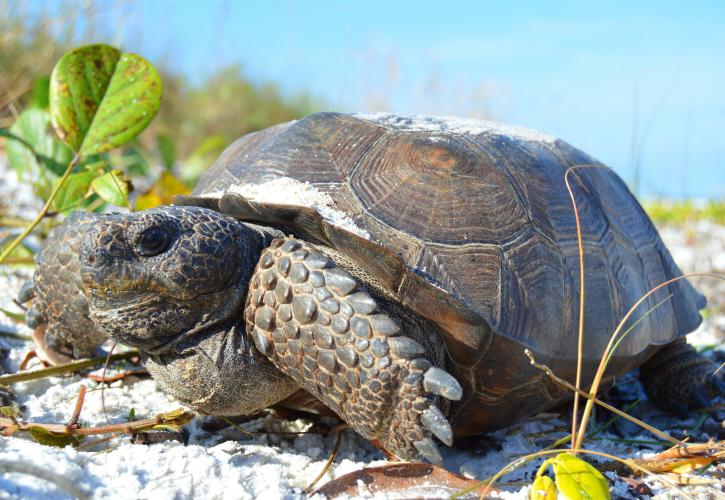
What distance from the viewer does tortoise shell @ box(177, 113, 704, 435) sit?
1.91 meters

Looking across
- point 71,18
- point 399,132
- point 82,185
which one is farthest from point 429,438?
point 71,18

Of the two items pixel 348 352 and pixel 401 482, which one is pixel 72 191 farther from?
pixel 401 482

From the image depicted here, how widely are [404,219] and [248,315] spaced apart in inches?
21.1

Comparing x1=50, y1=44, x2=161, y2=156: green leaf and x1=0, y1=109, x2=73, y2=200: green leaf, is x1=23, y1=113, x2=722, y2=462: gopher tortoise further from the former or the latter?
x1=0, y1=109, x2=73, y2=200: green leaf

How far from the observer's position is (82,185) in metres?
2.96

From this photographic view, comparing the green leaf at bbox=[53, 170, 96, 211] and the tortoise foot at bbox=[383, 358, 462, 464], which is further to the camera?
the green leaf at bbox=[53, 170, 96, 211]

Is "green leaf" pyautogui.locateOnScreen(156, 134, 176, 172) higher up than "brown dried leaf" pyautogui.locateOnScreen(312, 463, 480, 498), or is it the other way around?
"green leaf" pyautogui.locateOnScreen(156, 134, 176, 172)

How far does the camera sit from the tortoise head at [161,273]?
5.93ft

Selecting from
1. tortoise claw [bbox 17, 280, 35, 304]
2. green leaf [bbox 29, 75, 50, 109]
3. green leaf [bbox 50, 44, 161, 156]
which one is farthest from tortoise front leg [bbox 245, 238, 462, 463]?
green leaf [bbox 29, 75, 50, 109]

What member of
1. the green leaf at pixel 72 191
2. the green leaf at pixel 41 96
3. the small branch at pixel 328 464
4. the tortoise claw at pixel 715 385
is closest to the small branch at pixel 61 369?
the green leaf at pixel 72 191

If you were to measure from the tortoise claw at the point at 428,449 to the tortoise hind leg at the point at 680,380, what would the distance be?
61.0 inches

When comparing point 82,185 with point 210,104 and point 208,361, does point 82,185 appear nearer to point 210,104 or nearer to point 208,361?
point 208,361

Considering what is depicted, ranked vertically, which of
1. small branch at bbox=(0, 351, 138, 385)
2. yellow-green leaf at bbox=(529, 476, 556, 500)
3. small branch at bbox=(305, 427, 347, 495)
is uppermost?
yellow-green leaf at bbox=(529, 476, 556, 500)

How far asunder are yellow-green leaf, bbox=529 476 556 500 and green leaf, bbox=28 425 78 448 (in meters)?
1.26
